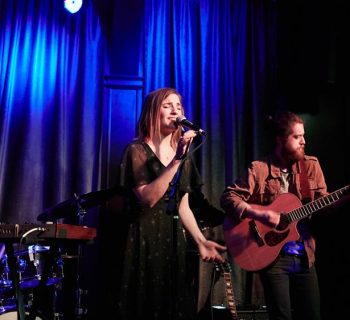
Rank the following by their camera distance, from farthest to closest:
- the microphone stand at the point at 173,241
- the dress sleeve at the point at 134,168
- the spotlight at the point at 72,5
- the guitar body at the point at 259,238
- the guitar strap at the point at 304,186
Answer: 1. the spotlight at the point at 72,5
2. the guitar strap at the point at 304,186
3. the guitar body at the point at 259,238
4. the dress sleeve at the point at 134,168
5. the microphone stand at the point at 173,241

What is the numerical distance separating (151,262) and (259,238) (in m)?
1.23

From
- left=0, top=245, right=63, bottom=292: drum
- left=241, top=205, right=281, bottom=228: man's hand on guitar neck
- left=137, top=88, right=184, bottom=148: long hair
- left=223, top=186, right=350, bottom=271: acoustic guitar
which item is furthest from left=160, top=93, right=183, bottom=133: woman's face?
left=0, top=245, right=63, bottom=292: drum

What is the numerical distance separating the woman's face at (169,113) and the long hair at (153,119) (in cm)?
2

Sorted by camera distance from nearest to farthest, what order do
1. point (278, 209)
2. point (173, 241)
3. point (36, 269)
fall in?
1. point (173, 241)
2. point (278, 209)
3. point (36, 269)

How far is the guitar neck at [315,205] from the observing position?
9.77 feet

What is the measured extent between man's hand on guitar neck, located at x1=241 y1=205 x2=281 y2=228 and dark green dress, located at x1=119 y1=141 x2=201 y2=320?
916 millimetres

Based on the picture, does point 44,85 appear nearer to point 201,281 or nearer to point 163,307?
point 201,281

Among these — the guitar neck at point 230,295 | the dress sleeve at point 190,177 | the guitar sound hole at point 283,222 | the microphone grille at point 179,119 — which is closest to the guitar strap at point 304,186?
the guitar sound hole at point 283,222

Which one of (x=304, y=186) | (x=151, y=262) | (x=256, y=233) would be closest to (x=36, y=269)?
(x=151, y=262)

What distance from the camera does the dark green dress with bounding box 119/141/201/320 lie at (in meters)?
2.07

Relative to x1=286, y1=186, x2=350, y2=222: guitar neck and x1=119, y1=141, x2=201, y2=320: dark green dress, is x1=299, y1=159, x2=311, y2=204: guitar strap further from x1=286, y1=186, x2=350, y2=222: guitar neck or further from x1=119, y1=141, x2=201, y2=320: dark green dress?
x1=119, y1=141, x2=201, y2=320: dark green dress

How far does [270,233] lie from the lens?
3.07m

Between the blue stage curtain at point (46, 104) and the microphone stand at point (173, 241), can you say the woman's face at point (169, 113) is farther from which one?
the blue stage curtain at point (46, 104)

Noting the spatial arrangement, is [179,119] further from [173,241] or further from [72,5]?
[72,5]
